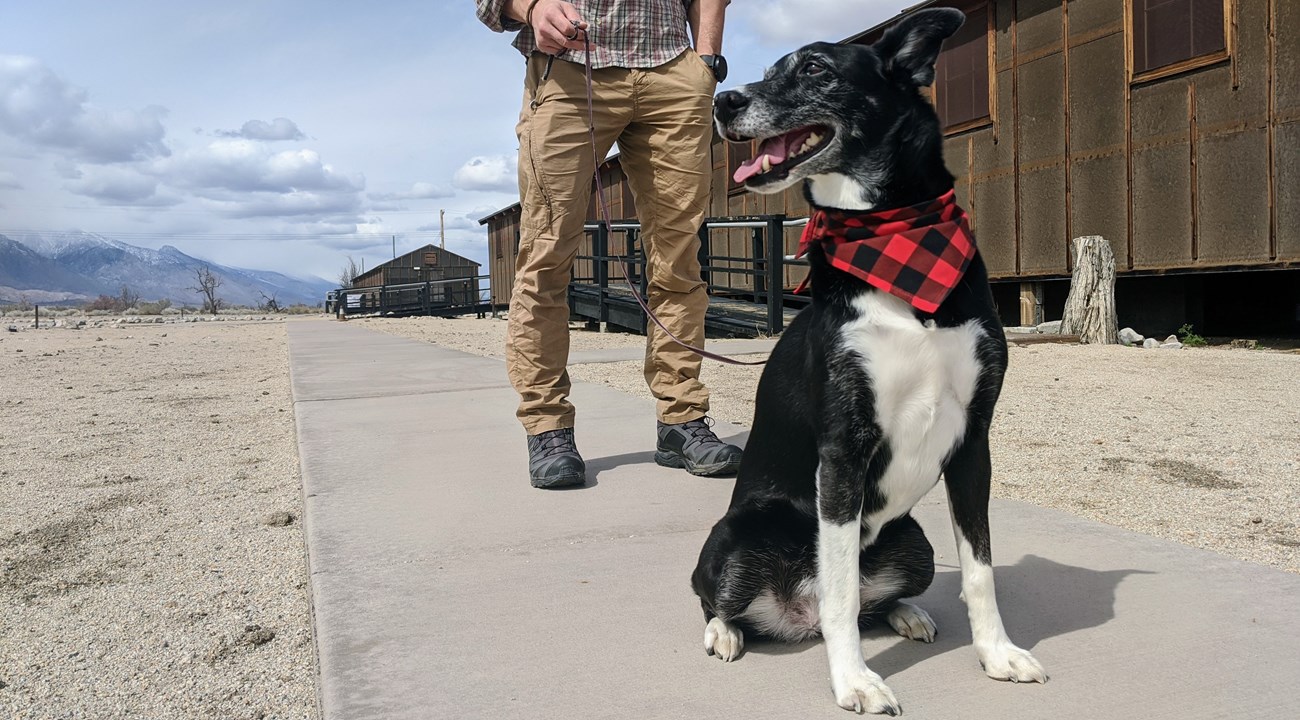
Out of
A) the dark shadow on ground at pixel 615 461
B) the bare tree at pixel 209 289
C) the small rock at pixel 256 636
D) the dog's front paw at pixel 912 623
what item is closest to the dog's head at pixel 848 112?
the dog's front paw at pixel 912 623

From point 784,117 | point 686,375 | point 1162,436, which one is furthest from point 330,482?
point 1162,436

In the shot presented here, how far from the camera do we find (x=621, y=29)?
322 centimetres

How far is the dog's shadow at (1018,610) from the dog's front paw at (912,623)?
0.01m

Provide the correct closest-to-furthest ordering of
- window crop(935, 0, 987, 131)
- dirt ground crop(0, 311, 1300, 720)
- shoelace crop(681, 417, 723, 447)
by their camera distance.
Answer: dirt ground crop(0, 311, 1300, 720), shoelace crop(681, 417, 723, 447), window crop(935, 0, 987, 131)

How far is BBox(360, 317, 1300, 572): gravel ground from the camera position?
2.90 metres

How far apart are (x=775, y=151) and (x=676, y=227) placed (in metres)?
1.56

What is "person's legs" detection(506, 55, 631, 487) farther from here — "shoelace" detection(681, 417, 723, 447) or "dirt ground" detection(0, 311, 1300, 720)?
"dirt ground" detection(0, 311, 1300, 720)

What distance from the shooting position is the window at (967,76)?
40.4 feet

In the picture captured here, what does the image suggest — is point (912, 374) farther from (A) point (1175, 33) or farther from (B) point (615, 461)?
(A) point (1175, 33)

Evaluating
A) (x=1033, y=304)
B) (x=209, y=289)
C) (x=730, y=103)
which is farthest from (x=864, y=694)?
(x=209, y=289)

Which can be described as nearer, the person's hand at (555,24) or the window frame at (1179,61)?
the person's hand at (555,24)

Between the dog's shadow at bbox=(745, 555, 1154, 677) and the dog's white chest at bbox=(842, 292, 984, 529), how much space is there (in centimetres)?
40

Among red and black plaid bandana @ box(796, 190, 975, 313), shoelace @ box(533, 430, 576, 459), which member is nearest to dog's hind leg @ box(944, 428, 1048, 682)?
red and black plaid bandana @ box(796, 190, 975, 313)

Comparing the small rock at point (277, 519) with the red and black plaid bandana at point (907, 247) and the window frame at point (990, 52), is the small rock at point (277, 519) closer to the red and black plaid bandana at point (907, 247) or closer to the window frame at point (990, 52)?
the red and black plaid bandana at point (907, 247)
